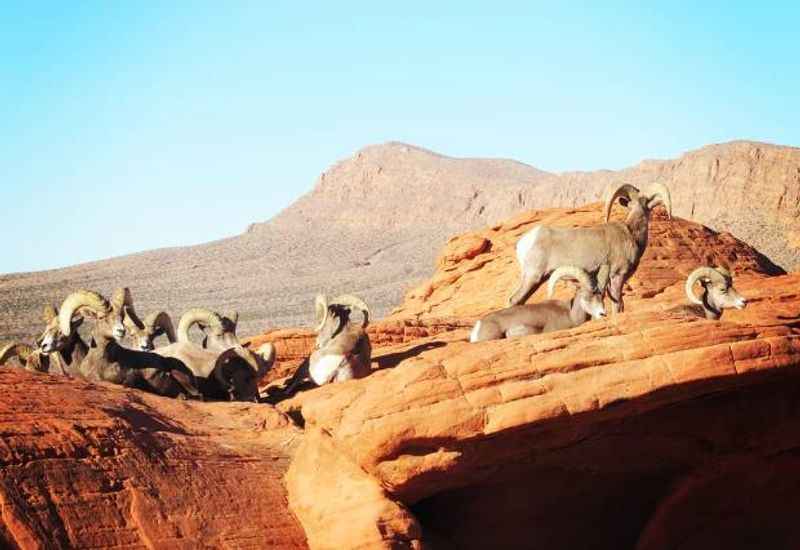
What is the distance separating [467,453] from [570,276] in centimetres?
539

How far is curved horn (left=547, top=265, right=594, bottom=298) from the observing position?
1353cm

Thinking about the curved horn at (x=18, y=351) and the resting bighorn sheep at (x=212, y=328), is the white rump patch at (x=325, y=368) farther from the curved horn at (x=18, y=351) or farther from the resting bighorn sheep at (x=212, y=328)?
the curved horn at (x=18, y=351)

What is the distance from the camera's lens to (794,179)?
159 feet


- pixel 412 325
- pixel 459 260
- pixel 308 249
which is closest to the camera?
pixel 412 325

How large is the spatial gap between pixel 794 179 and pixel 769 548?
3992 cm

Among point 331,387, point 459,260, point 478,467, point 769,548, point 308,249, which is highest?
point 308,249

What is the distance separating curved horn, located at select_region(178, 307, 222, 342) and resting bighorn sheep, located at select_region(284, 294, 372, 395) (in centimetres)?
154

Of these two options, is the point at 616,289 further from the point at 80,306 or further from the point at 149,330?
the point at 80,306

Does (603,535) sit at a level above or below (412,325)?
below

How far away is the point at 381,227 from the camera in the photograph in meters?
92.6

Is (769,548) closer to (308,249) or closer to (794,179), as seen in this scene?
(794,179)

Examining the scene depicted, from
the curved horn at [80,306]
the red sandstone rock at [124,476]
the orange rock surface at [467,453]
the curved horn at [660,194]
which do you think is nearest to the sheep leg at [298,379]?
the curved horn at [80,306]

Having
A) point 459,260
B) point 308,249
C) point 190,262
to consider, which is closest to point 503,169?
point 308,249

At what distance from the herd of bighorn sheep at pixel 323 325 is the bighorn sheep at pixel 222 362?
0.04 ft
